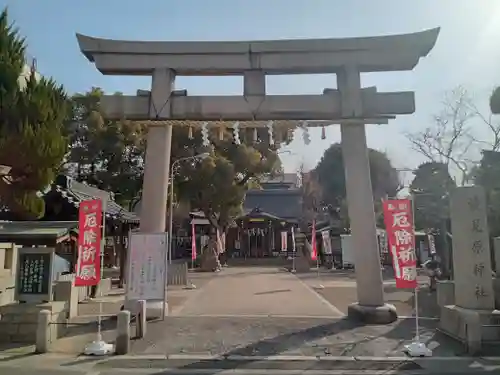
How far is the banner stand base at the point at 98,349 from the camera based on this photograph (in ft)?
30.3

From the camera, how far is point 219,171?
35.2m

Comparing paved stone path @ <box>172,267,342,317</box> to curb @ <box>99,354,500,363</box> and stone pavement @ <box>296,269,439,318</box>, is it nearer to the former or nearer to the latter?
stone pavement @ <box>296,269,439,318</box>

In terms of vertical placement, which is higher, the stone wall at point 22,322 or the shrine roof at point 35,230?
the shrine roof at point 35,230

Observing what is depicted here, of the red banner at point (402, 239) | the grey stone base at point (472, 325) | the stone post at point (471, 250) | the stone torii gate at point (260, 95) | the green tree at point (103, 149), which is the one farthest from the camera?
the green tree at point (103, 149)

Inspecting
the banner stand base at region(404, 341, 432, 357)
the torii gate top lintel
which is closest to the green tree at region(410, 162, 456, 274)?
the torii gate top lintel

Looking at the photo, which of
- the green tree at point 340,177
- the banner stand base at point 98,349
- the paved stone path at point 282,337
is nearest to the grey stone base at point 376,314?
the paved stone path at point 282,337

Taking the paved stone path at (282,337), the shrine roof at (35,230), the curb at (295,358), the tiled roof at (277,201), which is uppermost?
the tiled roof at (277,201)

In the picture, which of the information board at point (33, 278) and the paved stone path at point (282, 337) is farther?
the information board at point (33, 278)

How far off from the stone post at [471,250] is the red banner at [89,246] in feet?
28.8

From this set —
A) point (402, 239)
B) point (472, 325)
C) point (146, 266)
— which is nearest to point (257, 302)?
point (146, 266)

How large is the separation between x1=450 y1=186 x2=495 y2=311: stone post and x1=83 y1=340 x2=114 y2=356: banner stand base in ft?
26.3

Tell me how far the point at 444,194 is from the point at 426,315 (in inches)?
517

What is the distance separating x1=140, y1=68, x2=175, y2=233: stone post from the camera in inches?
512

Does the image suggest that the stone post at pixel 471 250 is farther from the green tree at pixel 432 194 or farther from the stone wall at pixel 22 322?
the stone wall at pixel 22 322
